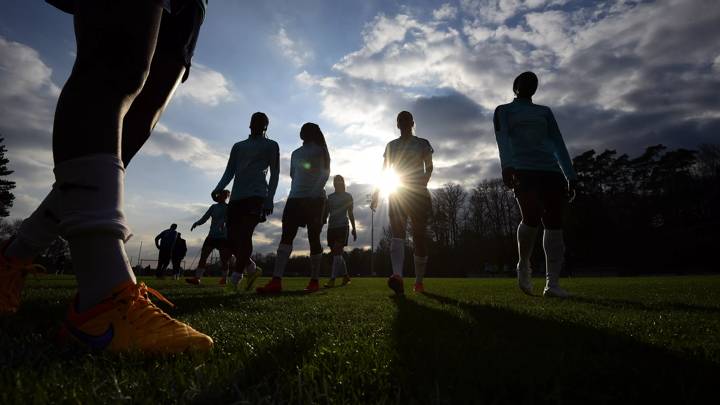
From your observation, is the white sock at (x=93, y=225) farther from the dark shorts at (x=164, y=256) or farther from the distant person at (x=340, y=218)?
the dark shorts at (x=164, y=256)

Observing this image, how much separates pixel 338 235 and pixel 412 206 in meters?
6.02

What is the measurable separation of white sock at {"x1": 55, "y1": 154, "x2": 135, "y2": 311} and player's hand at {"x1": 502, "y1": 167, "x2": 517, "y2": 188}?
4.78 meters

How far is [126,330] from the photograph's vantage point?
1436mm

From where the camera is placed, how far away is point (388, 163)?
22.6 feet

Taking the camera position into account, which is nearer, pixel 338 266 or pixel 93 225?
pixel 93 225

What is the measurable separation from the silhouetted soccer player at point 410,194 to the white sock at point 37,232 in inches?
180

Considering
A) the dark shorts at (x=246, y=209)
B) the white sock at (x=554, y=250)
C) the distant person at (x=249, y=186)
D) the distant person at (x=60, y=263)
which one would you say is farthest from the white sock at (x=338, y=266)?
the distant person at (x=60, y=263)

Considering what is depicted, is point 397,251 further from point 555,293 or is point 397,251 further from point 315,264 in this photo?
point 555,293

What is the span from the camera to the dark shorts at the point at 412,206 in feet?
20.7

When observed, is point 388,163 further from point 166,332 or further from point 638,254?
point 638,254

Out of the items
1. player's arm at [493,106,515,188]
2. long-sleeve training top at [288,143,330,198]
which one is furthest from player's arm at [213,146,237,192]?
player's arm at [493,106,515,188]

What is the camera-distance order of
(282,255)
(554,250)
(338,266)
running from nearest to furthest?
(554,250), (282,255), (338,266)

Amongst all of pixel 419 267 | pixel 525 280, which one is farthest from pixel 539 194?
pixel 419 267

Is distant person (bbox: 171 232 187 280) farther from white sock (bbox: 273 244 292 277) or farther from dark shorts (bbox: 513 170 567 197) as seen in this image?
dark shorts (bbox: 513 170 567 197)
